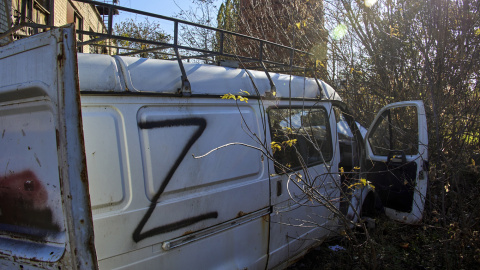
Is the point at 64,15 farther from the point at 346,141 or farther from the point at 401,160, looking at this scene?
the point at 401,160

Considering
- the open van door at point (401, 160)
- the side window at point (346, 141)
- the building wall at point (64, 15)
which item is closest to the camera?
the open van door at point (401, 160)

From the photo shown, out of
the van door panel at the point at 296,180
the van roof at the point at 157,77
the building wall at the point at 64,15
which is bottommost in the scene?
the van door panel at the point at 296,180

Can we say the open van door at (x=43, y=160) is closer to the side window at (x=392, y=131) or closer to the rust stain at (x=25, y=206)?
the rust stain at (x=25, y=206)

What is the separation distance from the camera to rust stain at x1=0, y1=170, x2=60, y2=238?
5.90ft

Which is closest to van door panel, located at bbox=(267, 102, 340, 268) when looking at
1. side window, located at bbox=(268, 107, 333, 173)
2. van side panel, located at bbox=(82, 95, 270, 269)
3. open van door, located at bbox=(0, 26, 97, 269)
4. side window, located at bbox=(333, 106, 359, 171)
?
side window, located at bbox=(268, 107, 333, 173)

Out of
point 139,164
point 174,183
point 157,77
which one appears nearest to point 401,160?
point 174,183

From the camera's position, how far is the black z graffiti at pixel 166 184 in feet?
7.17

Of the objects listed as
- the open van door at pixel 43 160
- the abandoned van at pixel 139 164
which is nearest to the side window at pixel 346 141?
the abandoned van at pixel 139 164

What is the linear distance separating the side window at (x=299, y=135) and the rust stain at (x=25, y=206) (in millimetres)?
1684

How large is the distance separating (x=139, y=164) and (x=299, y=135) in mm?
1890

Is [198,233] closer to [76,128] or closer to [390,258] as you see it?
[76,128]

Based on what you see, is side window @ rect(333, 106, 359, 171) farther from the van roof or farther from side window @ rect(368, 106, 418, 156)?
the van roof

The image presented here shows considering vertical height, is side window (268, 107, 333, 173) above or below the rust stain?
above

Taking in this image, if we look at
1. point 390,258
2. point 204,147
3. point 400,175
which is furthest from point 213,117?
point 400,175
